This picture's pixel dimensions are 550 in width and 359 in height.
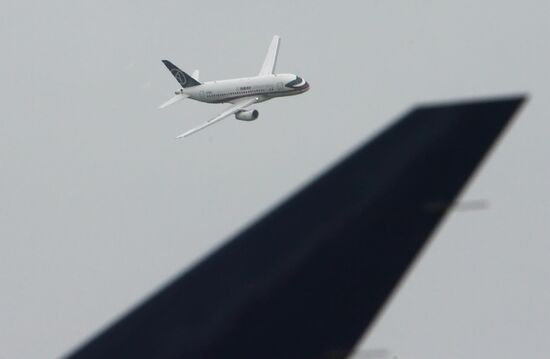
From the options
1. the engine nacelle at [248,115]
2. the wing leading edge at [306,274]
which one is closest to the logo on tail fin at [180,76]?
the engine nacelle at [248,115]

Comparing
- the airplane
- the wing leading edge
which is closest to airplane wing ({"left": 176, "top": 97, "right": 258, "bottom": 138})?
the airplane

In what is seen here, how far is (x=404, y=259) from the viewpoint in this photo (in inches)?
774

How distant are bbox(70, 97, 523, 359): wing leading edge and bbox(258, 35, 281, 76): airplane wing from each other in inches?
5099

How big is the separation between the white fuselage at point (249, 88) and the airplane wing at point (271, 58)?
6.31m

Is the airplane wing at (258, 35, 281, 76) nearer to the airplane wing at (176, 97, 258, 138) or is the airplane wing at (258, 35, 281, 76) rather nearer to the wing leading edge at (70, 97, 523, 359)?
the airplane wing at (176, 97, 258, 138)

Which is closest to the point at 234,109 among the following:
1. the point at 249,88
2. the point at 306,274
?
the point at 249,88

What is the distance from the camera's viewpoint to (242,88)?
138m

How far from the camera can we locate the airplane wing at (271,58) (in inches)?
5910

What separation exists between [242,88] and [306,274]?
389 feet

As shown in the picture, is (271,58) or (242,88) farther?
(271,58)

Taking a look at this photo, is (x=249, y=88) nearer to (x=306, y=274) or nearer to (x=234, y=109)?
(x=234, y=109)

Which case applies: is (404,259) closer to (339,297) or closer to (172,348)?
(339,297)

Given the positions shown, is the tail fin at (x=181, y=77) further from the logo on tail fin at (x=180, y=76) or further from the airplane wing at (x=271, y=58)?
the airplane wing at (x=271, y=58)

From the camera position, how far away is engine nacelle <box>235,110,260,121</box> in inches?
5020
